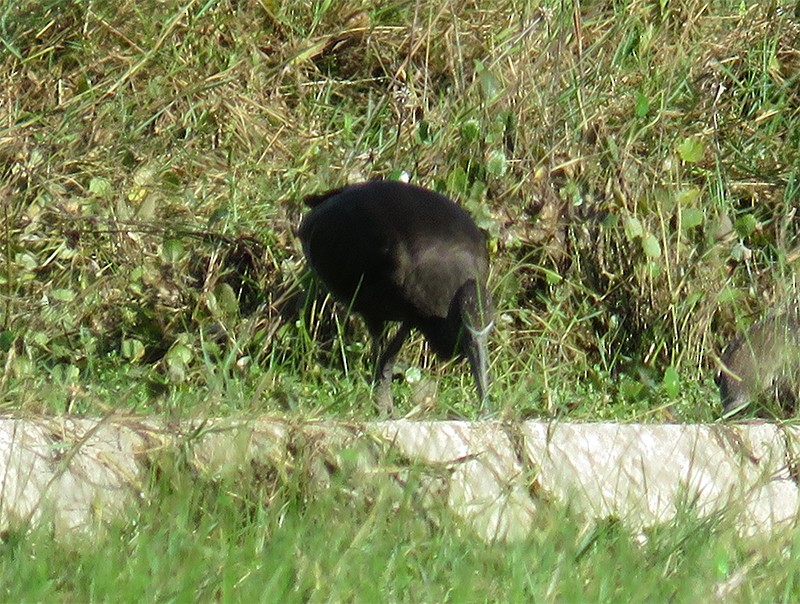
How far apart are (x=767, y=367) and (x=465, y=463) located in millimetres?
1587

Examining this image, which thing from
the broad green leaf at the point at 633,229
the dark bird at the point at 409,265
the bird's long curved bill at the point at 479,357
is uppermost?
the dark bird at the point at 409,265

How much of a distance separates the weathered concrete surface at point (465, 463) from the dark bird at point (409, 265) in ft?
4.37

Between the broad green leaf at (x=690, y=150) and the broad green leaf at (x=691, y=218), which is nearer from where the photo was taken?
the broad green leaf at (x=691, y=218)

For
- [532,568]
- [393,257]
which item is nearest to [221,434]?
[532,568]

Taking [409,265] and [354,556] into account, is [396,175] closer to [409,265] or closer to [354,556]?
[409,265]

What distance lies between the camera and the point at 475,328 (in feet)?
16.5

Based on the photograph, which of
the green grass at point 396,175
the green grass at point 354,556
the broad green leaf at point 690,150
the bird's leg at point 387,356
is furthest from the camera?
the broad green leaf at point 690,150

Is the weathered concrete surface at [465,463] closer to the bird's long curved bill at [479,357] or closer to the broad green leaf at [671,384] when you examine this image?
the broad green leaf at [671,384]

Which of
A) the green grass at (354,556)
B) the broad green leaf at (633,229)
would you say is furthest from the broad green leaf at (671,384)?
the green grass at (354,556)

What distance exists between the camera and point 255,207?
19.6 ft

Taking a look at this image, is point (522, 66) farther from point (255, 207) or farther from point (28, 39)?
point (28, 39)

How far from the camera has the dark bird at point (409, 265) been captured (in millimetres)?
5070

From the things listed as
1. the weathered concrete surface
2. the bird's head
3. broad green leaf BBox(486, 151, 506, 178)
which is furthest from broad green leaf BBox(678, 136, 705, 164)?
the weathered concrete surface

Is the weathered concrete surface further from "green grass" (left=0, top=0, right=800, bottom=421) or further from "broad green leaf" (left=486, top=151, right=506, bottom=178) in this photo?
"broad green leaf" (left=486, top=151, right=506, bottom=178)
